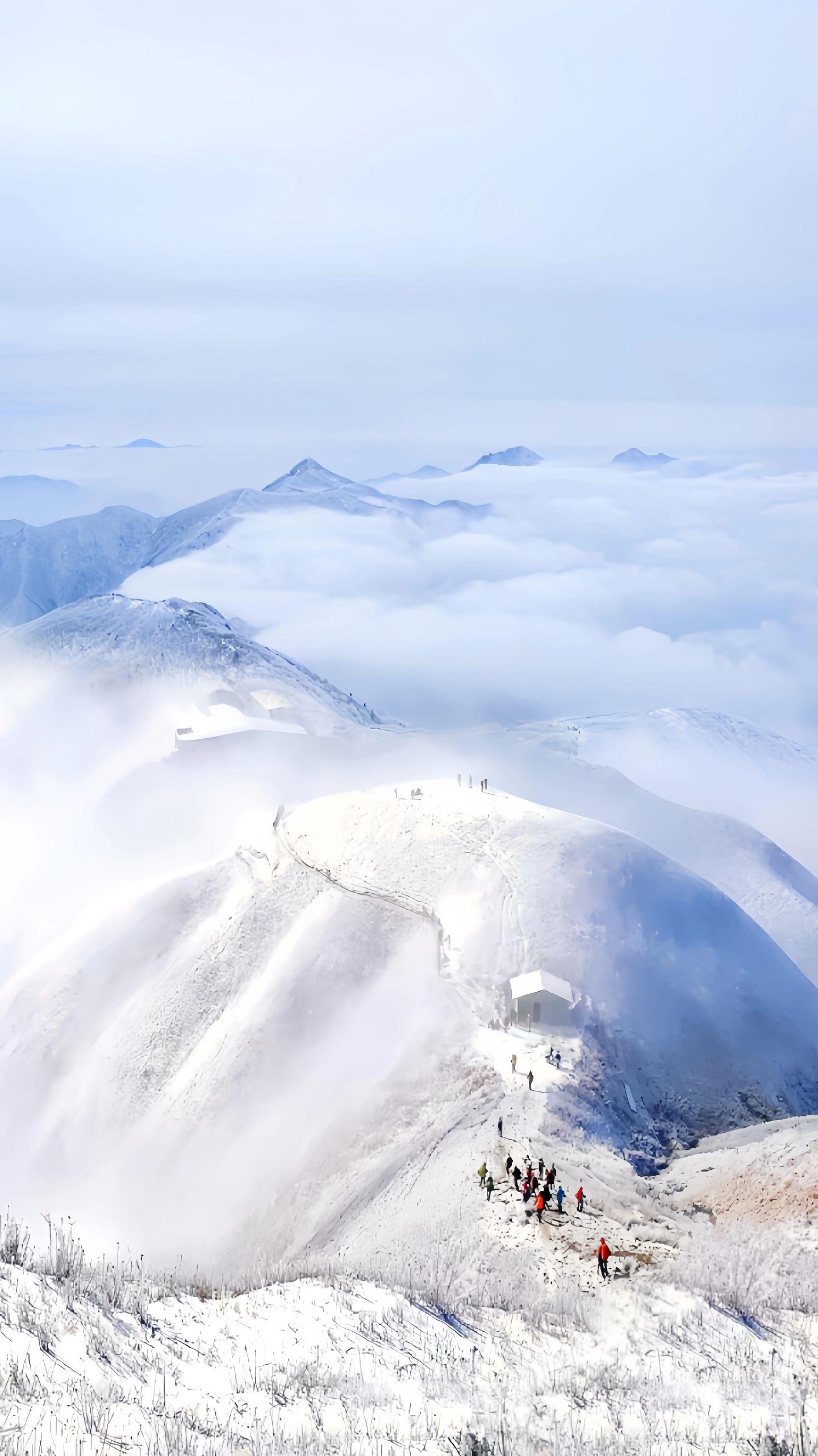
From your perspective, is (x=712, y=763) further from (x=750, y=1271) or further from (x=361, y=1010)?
(x=750, y=1271)

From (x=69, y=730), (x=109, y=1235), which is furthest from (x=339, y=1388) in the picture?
(x=69, y=730)

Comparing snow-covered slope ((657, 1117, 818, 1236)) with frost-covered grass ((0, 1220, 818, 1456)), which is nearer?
frost-covered grass ((0, 1220, 818, 1456))

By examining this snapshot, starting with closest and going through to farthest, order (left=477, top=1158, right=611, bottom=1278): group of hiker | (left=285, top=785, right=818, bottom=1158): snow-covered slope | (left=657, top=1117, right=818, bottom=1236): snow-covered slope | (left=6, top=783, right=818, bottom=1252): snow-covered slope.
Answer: (left=477, top=1158, right=611, bottom=1278): group of hiker, (left=657, top=1117, right=818, bottom=1236): snow-covered slope, (left=6, top=783, right=818, bottom=1252): snow-covered slope, (left=285, top=785, right=818, bottom=1158): snow-covered slope

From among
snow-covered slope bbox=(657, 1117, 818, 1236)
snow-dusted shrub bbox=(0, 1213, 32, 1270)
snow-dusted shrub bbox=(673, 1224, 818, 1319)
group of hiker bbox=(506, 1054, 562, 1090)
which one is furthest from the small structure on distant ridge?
snow-dusted shrub bbox=(0, 1213, 32, 1270)

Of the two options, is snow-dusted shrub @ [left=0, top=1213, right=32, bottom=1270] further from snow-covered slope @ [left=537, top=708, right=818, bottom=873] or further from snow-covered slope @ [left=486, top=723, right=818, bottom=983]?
snow-covered slope @ [left=537, top=708, right=818, bottom=873]

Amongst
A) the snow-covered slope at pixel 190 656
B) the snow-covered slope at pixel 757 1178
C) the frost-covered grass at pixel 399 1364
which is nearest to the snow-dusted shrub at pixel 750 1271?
the frost-covered grass at pixel 399 1364

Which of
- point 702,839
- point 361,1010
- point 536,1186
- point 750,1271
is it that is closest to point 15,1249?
point 536,1186
